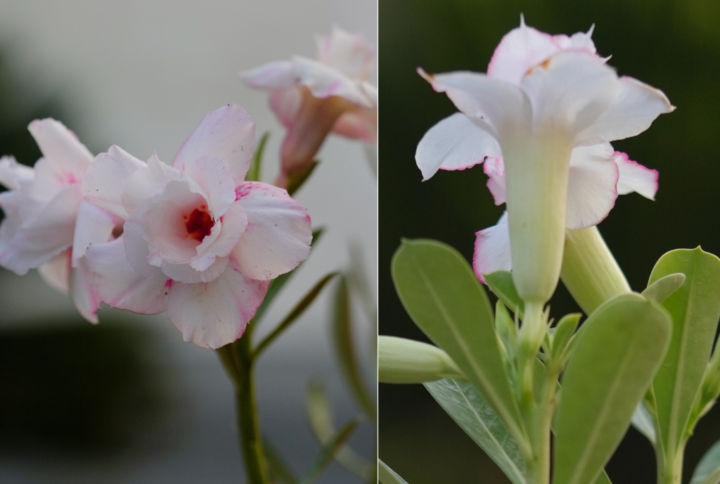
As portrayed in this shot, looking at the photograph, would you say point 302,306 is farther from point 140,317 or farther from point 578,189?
point 140,317

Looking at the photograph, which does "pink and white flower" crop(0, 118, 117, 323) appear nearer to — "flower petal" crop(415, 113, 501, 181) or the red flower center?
the red flower center

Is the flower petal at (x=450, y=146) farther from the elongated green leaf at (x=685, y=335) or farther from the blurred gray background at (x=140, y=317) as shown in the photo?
the blurred gray background at (x=140, y=317)

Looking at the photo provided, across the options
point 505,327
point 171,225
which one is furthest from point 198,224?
point 505,327

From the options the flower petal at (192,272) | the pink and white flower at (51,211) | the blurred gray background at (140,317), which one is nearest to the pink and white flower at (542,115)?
the flower petal at (192,272)

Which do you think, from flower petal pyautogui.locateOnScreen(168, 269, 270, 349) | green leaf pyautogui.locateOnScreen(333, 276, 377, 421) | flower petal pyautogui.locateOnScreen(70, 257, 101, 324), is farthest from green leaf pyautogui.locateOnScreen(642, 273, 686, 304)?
green leaf pyautogui.locateOnScreen(333, 276, 377, 421)

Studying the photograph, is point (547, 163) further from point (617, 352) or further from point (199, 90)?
point (199, 90)

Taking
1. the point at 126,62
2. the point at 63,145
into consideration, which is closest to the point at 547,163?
the point at 63,145
